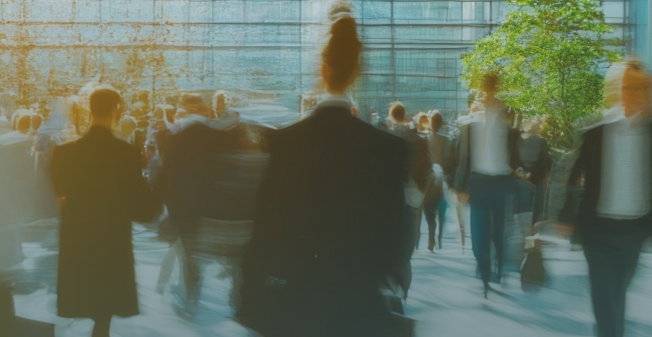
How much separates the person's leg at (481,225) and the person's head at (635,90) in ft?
1.99

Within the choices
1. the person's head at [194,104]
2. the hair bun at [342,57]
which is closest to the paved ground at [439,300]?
the person's head at [194,104]

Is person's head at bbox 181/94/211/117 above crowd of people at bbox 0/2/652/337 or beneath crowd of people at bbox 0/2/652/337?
above

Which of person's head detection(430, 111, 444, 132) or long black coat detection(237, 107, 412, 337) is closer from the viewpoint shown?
long black coat detection(237, 107, 412, 337)

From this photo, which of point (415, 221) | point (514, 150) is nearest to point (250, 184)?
point (415, 221)

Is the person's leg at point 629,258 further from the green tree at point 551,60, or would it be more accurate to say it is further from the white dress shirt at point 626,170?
the green tree at point 551,60

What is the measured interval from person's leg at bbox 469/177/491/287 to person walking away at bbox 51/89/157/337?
1267 mm

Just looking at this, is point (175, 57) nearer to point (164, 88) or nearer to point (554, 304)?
point (164, 88)

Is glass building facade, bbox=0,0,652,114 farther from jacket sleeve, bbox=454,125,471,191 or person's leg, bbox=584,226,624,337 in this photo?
person's leg, bbox=584,226,624,337

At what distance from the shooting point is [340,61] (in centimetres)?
200

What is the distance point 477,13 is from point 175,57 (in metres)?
1.19

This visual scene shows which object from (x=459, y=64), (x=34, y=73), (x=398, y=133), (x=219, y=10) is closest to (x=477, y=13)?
(x=459, y=64)

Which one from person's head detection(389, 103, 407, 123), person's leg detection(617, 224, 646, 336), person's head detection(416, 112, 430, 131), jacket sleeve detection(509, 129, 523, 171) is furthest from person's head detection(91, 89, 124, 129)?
person's leg detection(617, 224, 646, 336)

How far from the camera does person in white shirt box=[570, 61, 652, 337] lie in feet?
8.32

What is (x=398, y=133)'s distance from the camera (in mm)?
2604
